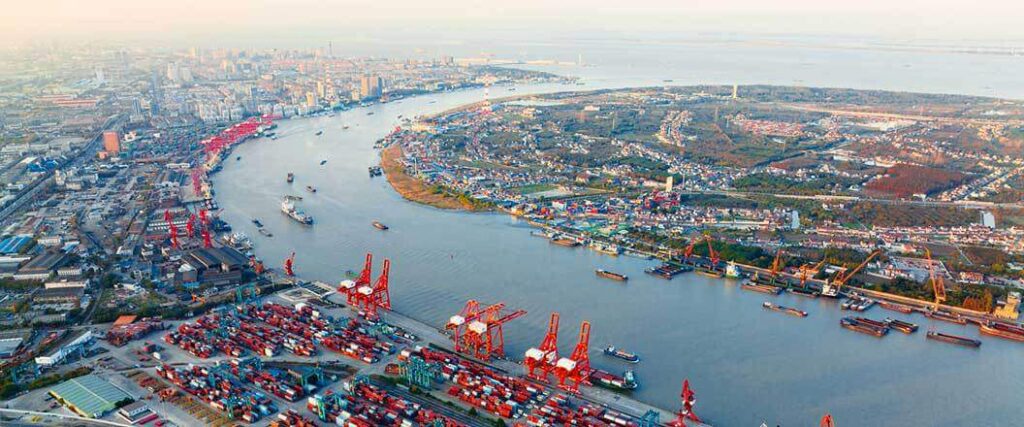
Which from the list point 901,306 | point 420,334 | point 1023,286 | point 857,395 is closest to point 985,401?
point 857,395

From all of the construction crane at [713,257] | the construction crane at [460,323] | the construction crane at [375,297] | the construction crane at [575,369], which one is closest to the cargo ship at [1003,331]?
the construction crane at [713,257]

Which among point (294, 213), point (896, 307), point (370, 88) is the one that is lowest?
point (294, 213)

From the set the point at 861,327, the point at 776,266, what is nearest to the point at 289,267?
the point at 776,266

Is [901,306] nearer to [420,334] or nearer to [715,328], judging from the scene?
[715,328]

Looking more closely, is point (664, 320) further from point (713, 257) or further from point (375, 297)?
point (375, 297)

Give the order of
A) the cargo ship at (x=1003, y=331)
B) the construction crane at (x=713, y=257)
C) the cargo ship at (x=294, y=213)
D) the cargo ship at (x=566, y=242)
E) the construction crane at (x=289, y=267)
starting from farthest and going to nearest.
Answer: the cargo ship at (x=294, y=213), the cargo ship at (x=566, y=242), the construction crane at (x=713, y=257), the construction crane at (x=289, y=267), the cargo ship at (x=1003, y=331)

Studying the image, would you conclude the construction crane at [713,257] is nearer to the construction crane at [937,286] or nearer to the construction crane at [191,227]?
the construction crane at [937,286]
